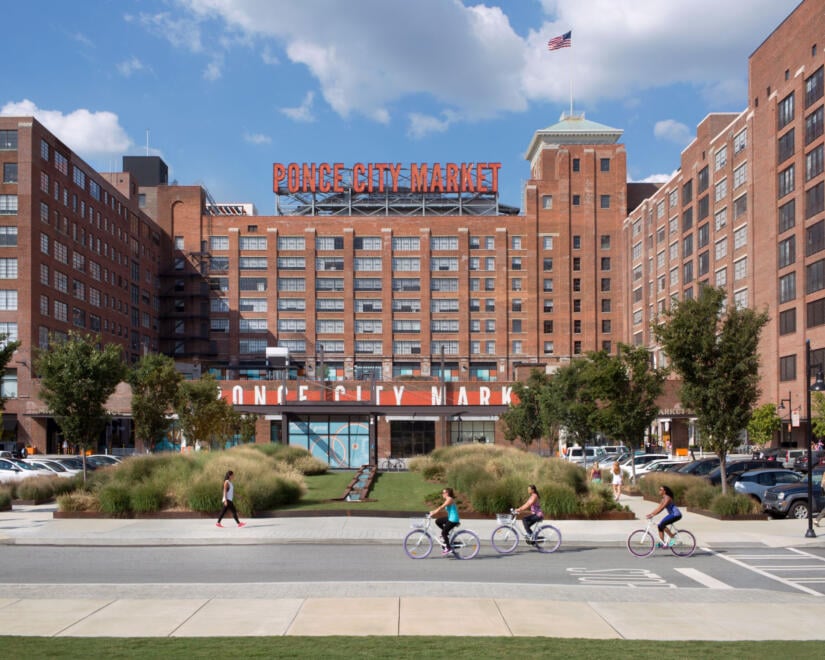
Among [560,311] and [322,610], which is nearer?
[322,610]

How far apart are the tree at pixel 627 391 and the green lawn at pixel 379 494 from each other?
376 inches

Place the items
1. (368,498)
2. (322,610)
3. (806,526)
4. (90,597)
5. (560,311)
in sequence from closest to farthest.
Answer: (322,610) → (90,597) → (806,526) → (368,498) → (560,311)

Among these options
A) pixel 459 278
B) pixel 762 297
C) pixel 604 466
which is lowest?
pixel 604 466

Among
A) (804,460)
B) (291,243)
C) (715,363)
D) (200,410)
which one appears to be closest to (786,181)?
(804,460)

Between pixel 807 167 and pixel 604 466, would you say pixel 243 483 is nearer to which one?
pixel 604 466

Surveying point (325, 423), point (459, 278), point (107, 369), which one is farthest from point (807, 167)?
point (459, 278)

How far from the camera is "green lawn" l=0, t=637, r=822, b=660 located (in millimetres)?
11156

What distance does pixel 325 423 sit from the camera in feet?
212

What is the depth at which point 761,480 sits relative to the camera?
32969mm

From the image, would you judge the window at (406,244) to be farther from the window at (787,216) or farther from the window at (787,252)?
the window at (787,252)

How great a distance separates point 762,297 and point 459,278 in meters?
52.3

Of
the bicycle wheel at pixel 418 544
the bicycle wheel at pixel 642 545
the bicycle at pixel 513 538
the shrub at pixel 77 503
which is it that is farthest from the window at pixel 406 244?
the bicycle wheel at pixel 418 544

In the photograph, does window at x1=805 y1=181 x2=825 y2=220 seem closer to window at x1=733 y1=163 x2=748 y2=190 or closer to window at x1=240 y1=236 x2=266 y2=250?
window at x1=733 y1=163 x2=748 y2=190

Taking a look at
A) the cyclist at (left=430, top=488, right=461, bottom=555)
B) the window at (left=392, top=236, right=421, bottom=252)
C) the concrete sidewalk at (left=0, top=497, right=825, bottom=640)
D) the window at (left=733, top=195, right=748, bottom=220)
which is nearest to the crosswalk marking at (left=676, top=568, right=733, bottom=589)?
the concrete sidewalk at (left=0, top=497, right=825, bottom=640)
